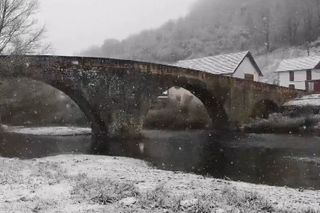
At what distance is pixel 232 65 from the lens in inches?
2073

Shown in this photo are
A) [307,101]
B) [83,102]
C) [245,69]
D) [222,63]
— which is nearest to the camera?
[83,102]

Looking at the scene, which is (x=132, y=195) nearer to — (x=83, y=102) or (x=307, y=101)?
(x=83, y=102)

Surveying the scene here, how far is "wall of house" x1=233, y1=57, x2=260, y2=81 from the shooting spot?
5335 centimetres

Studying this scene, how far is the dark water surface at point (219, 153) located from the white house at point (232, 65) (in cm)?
1998

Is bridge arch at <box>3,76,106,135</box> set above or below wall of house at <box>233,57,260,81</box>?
below

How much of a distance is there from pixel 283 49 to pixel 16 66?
75.6 m

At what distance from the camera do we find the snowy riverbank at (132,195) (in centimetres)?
914

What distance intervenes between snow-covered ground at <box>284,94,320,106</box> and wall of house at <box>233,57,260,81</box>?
29.4ft

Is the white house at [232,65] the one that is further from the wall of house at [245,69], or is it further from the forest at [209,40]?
the forest at [209,40]

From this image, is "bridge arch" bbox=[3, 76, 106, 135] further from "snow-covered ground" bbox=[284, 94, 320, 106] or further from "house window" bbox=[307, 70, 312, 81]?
"house window" bbox=[307, 70, 312, 81]

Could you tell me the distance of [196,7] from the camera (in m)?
150

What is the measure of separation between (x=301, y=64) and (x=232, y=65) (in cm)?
1337

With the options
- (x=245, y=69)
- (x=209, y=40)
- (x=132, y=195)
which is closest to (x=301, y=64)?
(x=245, y=69)

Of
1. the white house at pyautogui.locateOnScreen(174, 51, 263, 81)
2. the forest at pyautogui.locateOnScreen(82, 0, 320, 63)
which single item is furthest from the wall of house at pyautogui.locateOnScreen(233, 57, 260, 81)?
the forest at pyautogui.locateOnScreen(82, 0, 320, 63)
